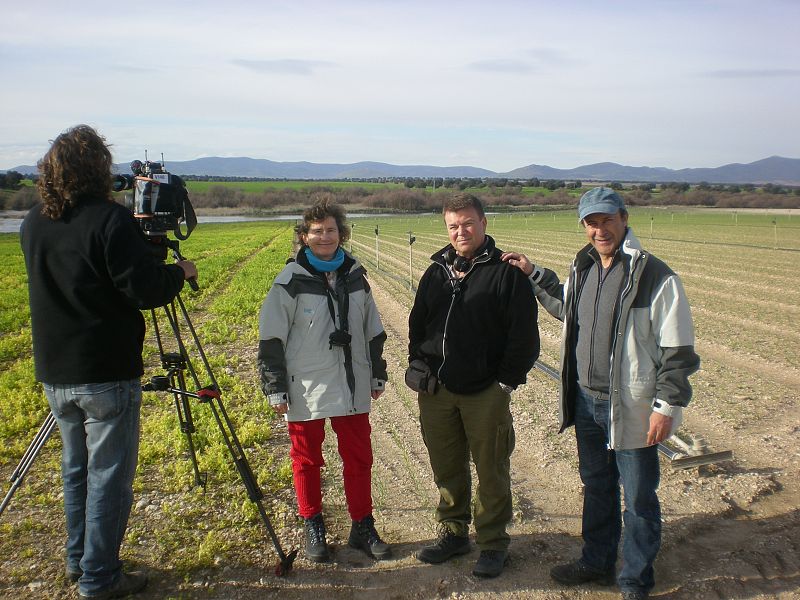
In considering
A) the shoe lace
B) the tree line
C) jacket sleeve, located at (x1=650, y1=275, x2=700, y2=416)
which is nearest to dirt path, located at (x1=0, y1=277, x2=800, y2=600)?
the shoe lace

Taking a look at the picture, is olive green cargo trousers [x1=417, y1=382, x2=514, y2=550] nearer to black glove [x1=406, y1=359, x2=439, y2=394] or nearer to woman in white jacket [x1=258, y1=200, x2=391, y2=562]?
black glove [x1=406, y1=359, x2=439, y2=394]

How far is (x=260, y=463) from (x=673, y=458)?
343 cm

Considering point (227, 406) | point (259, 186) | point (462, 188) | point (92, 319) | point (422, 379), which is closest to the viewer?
point (92, 319)

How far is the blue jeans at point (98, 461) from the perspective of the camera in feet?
10.5

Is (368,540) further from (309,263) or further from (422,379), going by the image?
(309,263)

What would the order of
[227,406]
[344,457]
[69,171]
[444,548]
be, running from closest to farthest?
[69,171], [444,548], [344,457], [227,406]

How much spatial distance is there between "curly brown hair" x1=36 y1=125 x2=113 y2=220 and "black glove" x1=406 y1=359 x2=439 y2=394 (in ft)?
6.63

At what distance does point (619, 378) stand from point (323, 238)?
188 cm

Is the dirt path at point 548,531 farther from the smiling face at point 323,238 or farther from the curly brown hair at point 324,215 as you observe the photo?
the curly brown hair at point 324,215

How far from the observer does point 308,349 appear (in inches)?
149

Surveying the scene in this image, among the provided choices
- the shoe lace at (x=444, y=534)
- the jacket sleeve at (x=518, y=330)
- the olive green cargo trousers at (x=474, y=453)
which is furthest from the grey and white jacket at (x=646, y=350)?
the shoe lace at (x=444, y=534)

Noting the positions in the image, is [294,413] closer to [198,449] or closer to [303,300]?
[303,300]

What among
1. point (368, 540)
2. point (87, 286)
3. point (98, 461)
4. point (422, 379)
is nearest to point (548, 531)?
point (368, 540)

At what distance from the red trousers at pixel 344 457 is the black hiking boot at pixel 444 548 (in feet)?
1.50
